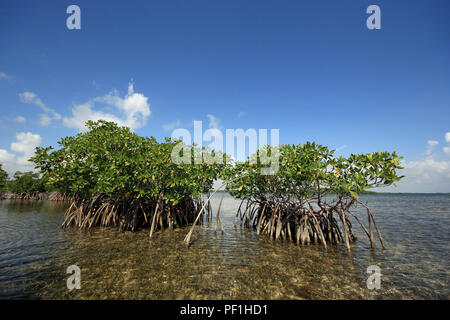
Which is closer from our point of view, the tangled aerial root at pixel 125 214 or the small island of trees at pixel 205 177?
the small island of trees at pixel 205 177

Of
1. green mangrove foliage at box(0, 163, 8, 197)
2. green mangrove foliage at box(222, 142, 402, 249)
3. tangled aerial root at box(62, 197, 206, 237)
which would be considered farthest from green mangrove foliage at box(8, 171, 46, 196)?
green mangrove foliage at box(222, 142, 402, 249)

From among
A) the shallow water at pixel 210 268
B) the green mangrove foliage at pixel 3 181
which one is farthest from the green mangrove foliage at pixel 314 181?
the green mangrove foliage at pixel 3 181

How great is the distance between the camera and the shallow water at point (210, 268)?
4.81 meters

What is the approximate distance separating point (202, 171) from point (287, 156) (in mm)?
4830

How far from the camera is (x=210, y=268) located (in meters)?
6.20

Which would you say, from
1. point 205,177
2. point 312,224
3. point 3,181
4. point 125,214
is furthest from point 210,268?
point 3,181

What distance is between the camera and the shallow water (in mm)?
4809

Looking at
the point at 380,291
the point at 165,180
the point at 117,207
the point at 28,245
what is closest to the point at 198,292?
the point at 380,291

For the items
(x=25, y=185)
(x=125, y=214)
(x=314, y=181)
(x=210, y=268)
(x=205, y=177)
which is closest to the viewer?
(x=210, y=268)

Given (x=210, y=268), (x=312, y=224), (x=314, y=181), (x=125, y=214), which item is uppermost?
(x=314, y=181)

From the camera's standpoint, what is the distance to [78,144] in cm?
1009

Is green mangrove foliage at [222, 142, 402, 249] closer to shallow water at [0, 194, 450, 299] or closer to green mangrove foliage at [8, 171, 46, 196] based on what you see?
shallow water at [0, 194, 450, 299]

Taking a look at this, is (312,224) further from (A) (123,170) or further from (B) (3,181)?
(B) (3,181)

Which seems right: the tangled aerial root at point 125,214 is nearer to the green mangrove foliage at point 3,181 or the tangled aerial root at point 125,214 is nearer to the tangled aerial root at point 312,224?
the tangled aerial root at point 312,224
